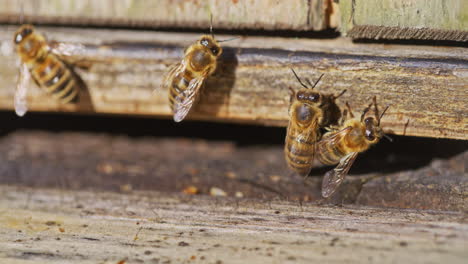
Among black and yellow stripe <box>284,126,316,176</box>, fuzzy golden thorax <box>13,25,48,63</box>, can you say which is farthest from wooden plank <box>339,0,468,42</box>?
fuzzy golden thorax <box>13,25,48,63</box>

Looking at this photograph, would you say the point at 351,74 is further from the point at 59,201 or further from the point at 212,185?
the point at 59,201

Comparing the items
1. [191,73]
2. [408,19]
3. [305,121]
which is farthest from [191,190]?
[408,19]

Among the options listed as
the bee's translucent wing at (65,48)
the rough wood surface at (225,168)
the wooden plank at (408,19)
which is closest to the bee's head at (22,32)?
the bee's translucent wing at (65,48)

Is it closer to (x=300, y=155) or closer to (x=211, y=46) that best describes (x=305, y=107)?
(x=300, y=155)

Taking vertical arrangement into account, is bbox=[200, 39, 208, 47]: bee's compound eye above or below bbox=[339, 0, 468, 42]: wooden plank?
below

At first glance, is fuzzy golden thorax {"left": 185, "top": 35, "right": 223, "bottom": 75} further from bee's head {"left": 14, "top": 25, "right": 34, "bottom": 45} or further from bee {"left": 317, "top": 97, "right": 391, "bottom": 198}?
bee's head {"left": 14, "top": 25, "right": 34, "bottom": 45}

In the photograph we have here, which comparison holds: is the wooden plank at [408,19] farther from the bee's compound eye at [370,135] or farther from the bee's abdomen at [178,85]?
the bee's abdomen at [178,85]

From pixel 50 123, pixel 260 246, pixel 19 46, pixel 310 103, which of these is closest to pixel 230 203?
pixel 260 246
